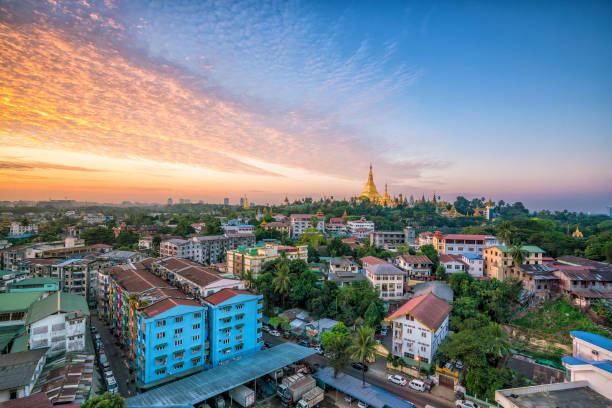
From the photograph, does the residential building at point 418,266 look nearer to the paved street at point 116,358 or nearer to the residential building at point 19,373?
the paved street at point 116,358

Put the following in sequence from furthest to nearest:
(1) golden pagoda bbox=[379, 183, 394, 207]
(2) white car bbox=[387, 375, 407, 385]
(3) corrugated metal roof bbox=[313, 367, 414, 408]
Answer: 1. (1) golden pagoda bbox=[379, 183, 394, 207]
2. (2) white car bbox=[387, 375, 407, 385]
3. (3) corrugated metal roof bbox=[313, 367, 414, 408]

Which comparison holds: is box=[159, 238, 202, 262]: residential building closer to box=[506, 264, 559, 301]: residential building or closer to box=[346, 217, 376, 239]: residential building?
box=[346, 217, 376, 239]: residential building

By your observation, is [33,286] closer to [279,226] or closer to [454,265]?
[279,226]

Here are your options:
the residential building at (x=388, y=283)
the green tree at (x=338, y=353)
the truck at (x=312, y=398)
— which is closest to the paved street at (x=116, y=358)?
the truck at (x=312, y=398)

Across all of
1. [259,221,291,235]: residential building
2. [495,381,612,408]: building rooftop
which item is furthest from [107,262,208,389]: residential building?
[259,221,291,235]: residential building

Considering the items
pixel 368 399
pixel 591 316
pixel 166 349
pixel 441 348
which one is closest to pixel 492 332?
pixel 441 348
